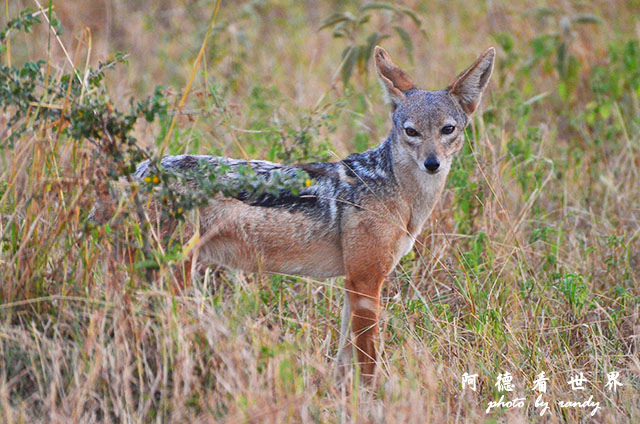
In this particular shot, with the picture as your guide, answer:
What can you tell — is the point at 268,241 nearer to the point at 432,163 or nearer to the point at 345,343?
the point at 345,343

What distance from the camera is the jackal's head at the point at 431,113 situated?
516 centimetres

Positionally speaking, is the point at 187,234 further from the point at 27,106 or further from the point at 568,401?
the point at 568,401

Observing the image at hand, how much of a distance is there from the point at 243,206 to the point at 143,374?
1.41m

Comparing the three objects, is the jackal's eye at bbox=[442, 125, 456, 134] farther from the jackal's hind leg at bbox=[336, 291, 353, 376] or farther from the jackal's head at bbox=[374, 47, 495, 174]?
the jackal's hind leg at bbox=[336, 291, 353, 376]

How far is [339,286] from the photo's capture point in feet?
18.1

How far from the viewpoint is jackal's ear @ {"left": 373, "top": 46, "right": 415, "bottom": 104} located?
5465 mm

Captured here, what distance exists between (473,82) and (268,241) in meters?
1.82

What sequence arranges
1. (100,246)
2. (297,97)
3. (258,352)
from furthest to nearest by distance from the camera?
(297,97), (100,246), (258,352)

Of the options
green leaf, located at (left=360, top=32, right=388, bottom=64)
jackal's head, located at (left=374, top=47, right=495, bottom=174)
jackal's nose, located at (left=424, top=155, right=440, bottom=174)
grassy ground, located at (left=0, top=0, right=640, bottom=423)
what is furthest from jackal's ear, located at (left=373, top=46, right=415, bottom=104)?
green leaf, located at (left=360, top=32, right=388, bottom=64)

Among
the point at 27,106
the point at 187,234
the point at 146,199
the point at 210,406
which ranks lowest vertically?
the point at 210,406

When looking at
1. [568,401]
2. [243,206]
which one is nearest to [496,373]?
[568,401]

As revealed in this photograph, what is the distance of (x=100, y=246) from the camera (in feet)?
14.0

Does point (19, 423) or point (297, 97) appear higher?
point (297, 97)

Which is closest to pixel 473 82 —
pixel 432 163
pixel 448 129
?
pixel 448 129
